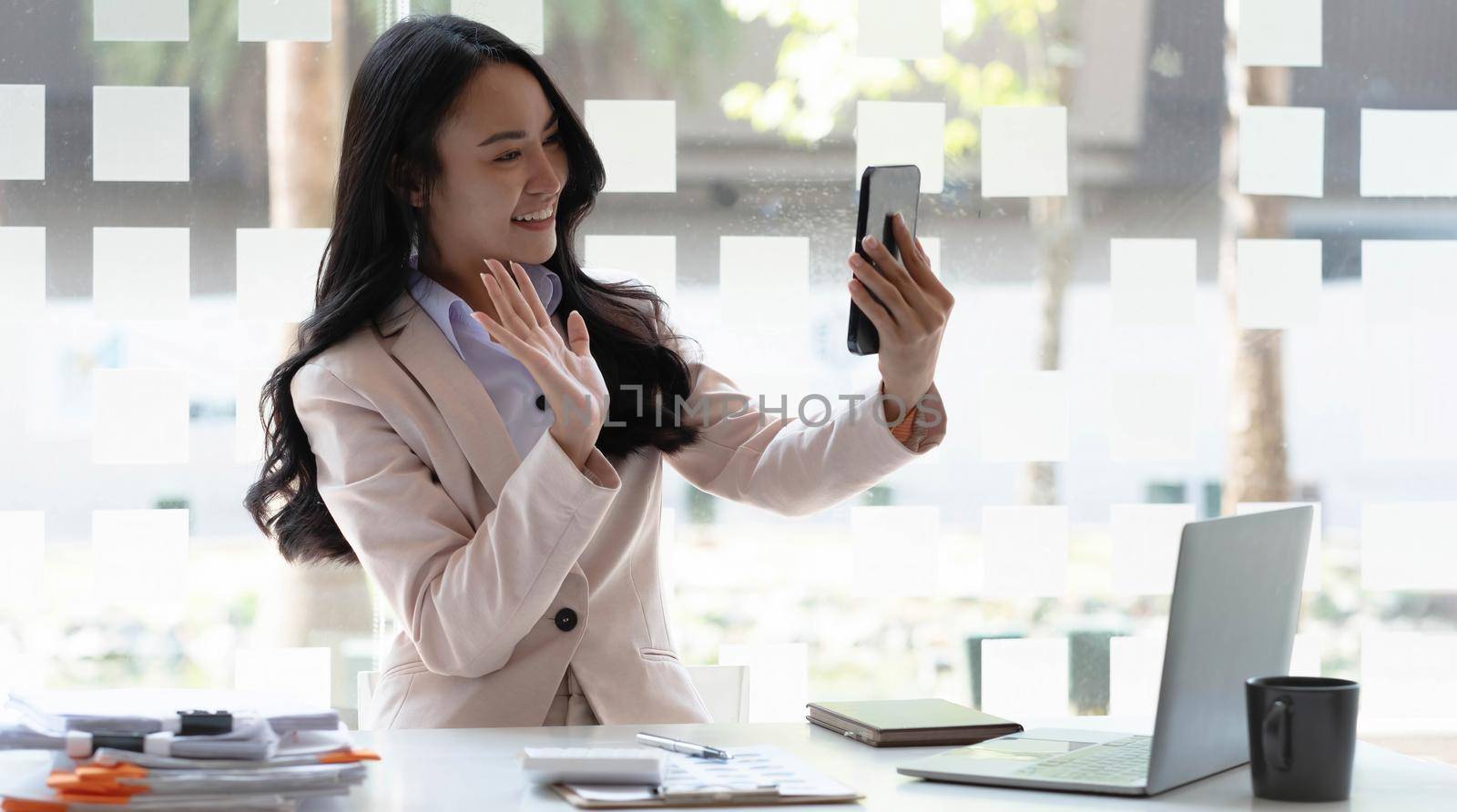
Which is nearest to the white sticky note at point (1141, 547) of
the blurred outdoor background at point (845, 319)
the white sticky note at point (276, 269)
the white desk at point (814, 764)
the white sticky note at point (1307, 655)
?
the blurred outdoor background at point (845, 319)

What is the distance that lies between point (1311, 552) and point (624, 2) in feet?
6.07

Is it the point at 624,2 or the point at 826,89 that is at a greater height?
the point at 624,2

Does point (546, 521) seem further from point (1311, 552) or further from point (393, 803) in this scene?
point (1311, 552)

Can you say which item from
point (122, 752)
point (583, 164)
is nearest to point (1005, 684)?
point (583, 164)

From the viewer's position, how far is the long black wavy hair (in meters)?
2.11

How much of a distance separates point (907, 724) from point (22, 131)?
2.18 meters

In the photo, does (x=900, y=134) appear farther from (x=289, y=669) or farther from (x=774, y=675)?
(x=289, y=669)

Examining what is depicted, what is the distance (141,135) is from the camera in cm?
281

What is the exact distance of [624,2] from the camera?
2.93m

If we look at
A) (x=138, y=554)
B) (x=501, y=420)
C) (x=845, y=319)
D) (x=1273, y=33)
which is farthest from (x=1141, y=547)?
(x=138, y=554)

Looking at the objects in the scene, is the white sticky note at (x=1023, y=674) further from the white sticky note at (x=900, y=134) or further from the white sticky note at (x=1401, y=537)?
the white sticky note at (x=900, y=134)

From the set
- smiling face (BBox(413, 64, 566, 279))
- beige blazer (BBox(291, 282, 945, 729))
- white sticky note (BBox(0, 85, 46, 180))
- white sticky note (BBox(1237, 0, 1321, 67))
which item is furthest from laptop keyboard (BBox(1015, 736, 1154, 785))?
white sticky note (BBox(0, 85, 46, 180))

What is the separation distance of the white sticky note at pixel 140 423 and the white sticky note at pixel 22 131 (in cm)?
42

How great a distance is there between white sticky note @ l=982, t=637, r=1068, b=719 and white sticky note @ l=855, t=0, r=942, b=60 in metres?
1.25
